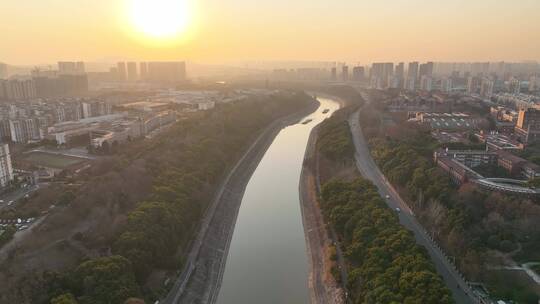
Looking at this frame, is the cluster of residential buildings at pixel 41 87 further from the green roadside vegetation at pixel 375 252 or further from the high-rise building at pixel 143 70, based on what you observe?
the green roadside vegetation at pixel 375 252

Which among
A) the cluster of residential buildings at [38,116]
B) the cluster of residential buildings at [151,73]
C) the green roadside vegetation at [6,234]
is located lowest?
the green roadside vegetation at [6,234]

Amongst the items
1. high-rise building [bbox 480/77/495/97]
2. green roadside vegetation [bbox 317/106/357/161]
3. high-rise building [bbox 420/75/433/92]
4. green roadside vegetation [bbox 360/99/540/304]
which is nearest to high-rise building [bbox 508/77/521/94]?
high-rise building [bbox 480/77/495/97]

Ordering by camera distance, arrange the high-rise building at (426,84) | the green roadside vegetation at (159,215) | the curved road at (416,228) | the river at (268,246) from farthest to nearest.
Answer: the high-rise building at (426,84)
the river at (268,246)
the curved road at (416,228)
the green roadside vegetation at (159,215)

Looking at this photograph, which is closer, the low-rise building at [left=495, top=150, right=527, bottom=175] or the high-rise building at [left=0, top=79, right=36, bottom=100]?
the low-rise building at [left=495, top=150, right=527, bottom=175]

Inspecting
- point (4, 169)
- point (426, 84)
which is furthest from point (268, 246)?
point (426, 84)

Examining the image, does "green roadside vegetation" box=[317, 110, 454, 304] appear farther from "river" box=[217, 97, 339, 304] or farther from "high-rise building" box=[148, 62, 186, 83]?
"high-rise building" box=[148, 62, 186, 83]

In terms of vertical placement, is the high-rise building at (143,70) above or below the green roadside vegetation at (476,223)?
above

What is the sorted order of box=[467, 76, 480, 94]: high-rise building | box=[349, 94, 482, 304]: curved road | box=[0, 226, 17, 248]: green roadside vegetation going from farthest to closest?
1. box=[467, 76, 480, 94]: high-rise building
2. box=[0, 226, 17, 248]: green roadside vegetation
3. box=[349, 94, 482, 304]: curved road

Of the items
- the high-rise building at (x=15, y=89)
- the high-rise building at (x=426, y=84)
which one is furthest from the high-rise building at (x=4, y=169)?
the high-rise building at (x=426, y=84)
